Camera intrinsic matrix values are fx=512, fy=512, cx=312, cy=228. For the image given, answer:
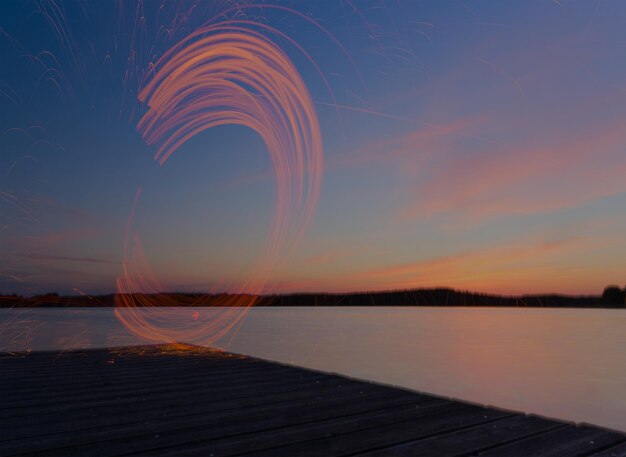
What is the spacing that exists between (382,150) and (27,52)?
10163mm

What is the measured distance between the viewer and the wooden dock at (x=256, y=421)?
12.1 ft

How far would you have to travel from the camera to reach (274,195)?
10039 mm

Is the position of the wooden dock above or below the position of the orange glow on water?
below

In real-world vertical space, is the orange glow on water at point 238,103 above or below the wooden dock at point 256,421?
above

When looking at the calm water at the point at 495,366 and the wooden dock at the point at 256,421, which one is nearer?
the wooden dock at the point at 256,421

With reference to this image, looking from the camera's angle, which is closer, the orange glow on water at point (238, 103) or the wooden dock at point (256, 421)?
the wooden dock at point (256, 421)

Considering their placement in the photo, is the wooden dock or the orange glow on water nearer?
the wooden dock

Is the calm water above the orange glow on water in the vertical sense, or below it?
below

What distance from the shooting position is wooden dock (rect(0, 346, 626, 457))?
146 inches

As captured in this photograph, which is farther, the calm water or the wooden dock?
the calm water

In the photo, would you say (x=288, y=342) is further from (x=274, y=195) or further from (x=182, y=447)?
(x=182, y=447)

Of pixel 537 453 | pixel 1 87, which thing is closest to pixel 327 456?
pixel 537 453

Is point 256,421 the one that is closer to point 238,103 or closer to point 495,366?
point 238,103

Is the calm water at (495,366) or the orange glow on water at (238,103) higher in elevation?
the orange glow on water at (238,103)
